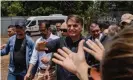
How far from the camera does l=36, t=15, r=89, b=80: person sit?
13.5 ft

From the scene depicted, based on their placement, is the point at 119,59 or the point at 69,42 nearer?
the point at 119,59

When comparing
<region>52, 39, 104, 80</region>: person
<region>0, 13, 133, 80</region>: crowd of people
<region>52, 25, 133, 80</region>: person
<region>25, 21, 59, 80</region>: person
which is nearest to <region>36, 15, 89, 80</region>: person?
<region>0, 13, 133, 80</region>: crowd of people

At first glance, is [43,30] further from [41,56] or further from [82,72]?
[82,72]

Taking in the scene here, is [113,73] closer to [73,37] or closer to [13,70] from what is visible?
[73,37]

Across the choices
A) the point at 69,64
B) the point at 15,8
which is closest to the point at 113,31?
the point at 69,64

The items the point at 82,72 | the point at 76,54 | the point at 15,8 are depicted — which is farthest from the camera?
the point at 15,8

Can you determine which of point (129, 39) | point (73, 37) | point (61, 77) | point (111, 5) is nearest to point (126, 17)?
point (73, 37)

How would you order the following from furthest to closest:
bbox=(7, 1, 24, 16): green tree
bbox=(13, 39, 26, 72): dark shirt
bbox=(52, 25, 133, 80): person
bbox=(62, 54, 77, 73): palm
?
bbox=(7, 1, 24, 16): green tree → bbox=(13, 39, 26, 72): dark shirt → bbox=(62, 54, 77, 73): palm → bbox=(52, 25, 133, 80): person

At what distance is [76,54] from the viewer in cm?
161

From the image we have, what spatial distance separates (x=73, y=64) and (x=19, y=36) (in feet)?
15.7

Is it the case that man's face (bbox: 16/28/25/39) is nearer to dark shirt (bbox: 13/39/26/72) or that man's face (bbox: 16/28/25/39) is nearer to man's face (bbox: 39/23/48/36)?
dark shirt (bbox: 13/39/26/72)

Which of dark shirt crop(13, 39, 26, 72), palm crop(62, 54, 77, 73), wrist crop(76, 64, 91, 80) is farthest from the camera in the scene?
dark shirt crop(13, 39, 26, 72)

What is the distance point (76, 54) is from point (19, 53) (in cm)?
467

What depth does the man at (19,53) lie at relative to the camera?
620cm
